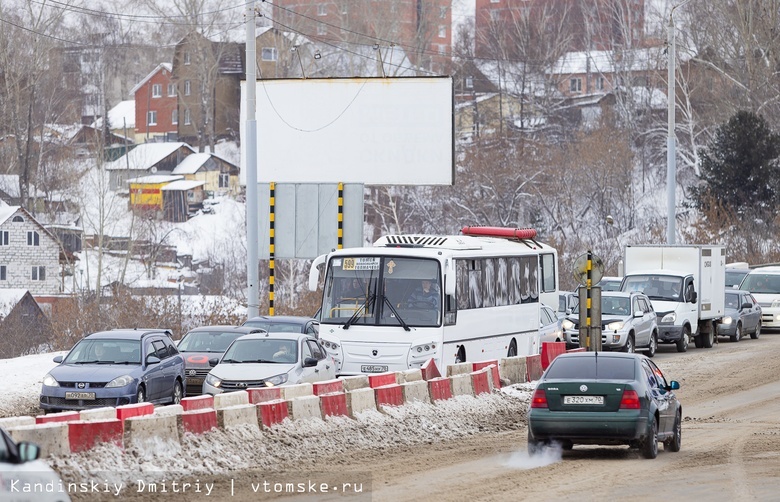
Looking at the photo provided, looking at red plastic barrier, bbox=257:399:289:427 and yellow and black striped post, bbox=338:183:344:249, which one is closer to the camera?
red plastic barrier, bbox=257:399:289:427

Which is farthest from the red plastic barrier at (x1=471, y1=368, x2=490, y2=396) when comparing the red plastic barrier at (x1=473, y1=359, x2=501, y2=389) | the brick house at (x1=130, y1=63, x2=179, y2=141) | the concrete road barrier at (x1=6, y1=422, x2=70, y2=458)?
the brick house at (x1=130, y1=63, x2=179, y2=141)

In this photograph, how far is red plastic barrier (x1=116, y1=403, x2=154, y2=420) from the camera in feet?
49.1

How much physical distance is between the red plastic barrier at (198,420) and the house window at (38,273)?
75948 mm

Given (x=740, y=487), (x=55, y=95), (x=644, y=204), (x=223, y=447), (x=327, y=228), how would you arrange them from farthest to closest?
(x=55, y=95) → (x=644, y=204) → (x=327, y=228) → (x=223, y=447) → (x=740, y=487)

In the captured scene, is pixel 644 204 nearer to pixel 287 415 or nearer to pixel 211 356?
pixel 211 356

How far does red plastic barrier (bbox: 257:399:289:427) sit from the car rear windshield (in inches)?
134

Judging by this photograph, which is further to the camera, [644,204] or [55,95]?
[55,95]

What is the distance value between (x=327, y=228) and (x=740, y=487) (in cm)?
2347

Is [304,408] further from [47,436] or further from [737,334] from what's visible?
[737,334]

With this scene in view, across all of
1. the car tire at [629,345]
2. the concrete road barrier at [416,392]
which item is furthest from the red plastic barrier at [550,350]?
the concrete road barrier at [416,392]

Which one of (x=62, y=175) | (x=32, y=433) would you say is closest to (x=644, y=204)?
(x=62, y=175)

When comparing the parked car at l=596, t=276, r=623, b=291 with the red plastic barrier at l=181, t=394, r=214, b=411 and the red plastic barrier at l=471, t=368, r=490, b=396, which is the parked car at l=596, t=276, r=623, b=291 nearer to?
the red plastic barrier at l=471, t=368, r=490, b=396

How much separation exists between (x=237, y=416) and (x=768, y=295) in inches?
1375

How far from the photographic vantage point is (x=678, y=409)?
1705cm
